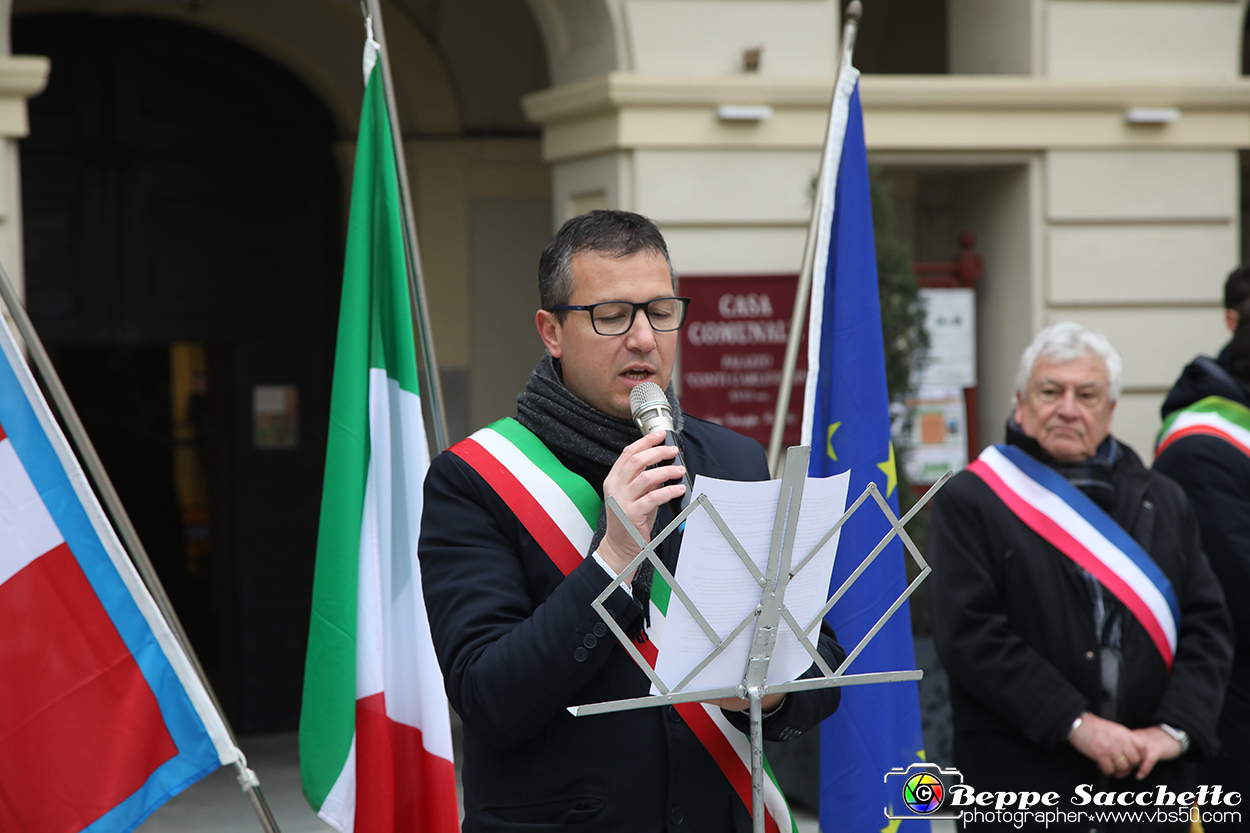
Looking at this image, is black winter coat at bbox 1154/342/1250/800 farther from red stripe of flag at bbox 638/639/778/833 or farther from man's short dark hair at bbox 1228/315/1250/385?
red stripe of flag at bbox 638/639/778/833

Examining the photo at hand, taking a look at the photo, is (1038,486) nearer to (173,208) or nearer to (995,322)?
(995,322)

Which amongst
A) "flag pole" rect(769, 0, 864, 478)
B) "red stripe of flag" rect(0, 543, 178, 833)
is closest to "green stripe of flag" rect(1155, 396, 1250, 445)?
"flag pole" rect(769, 0, 864, 478)

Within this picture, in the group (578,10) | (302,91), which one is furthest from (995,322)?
(302,91)

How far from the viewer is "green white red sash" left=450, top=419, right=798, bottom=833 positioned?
2.12m

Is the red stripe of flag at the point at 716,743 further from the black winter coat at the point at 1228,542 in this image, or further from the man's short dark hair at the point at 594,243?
the black winter coat at the point at 1228,542

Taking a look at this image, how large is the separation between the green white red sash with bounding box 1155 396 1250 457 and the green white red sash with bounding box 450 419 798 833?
89.9 inches

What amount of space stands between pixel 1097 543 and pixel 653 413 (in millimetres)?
1808

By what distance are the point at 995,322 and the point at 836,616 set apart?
3796 mm

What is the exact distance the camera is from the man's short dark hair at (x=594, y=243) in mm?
2156

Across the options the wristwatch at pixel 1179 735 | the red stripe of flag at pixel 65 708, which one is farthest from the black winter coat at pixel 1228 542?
the red stripe of flag at pixel 65 708

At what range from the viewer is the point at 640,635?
6.63ft

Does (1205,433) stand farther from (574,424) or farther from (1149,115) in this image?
(1149,115)

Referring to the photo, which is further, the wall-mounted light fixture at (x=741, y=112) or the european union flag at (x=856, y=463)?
the wall-mounted light fixture at (x=741, y=112)

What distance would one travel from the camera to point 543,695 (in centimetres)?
190
